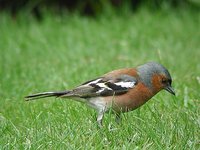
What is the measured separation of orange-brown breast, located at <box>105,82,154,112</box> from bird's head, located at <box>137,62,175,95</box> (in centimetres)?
14

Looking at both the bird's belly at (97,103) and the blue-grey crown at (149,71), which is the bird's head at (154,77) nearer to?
the blue-grey crown at (149,71)

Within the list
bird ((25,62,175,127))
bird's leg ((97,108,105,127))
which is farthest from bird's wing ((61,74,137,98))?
bird's leg ((97,108,105,127))

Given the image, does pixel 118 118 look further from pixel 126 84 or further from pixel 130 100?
pixel 126 84

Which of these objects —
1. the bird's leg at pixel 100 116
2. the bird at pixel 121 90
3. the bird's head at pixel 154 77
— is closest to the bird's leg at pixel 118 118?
the bird at pixel 121 90

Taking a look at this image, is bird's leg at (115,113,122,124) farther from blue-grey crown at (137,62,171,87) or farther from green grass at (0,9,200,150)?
blue-grey crown at (137,62,171,87)

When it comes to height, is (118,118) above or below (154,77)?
below

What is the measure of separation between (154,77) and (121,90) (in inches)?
15.7

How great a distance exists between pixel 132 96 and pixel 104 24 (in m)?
6.12

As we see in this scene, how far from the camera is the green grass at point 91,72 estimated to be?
17.6ft

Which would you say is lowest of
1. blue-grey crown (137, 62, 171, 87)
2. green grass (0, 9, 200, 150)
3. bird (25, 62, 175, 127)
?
green grass (0, 9, 200, 150)

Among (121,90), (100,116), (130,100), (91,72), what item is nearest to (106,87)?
(121,90)

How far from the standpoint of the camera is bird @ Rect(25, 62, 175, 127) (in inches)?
240

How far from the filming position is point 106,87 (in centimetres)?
625

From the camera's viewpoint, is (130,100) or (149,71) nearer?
(130,100)
